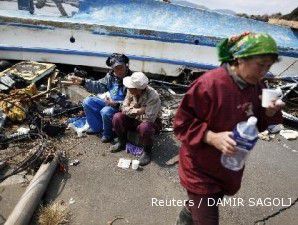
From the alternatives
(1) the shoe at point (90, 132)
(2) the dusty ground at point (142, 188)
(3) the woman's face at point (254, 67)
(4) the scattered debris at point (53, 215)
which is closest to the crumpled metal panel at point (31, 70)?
(1) the shoe at point (90, 132)

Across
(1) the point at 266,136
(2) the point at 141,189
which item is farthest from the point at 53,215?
(1) the point at 266,136

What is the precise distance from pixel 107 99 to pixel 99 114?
13.9 inches

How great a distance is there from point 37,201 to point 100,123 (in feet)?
6.91

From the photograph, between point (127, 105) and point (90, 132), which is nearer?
point (127, 105)

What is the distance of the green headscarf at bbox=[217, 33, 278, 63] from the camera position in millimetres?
2096

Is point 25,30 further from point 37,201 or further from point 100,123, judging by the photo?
point 37,201

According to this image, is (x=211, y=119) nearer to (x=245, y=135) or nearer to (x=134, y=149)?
(x=245, y=135)

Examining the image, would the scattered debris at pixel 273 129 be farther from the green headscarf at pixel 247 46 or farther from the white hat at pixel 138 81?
the green headscarf at pixel 247 46

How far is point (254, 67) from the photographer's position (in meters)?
2.15

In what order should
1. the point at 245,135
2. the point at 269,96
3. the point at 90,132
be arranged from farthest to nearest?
the point at 90,132 → the point at 269,96 → the point at 245,135

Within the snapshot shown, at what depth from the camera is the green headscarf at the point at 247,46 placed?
210 centimetres

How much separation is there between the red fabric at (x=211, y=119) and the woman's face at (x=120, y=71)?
293cm

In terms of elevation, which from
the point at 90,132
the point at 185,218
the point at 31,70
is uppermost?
the point at 185,218

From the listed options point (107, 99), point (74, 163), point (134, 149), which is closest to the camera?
point (74, 163)
